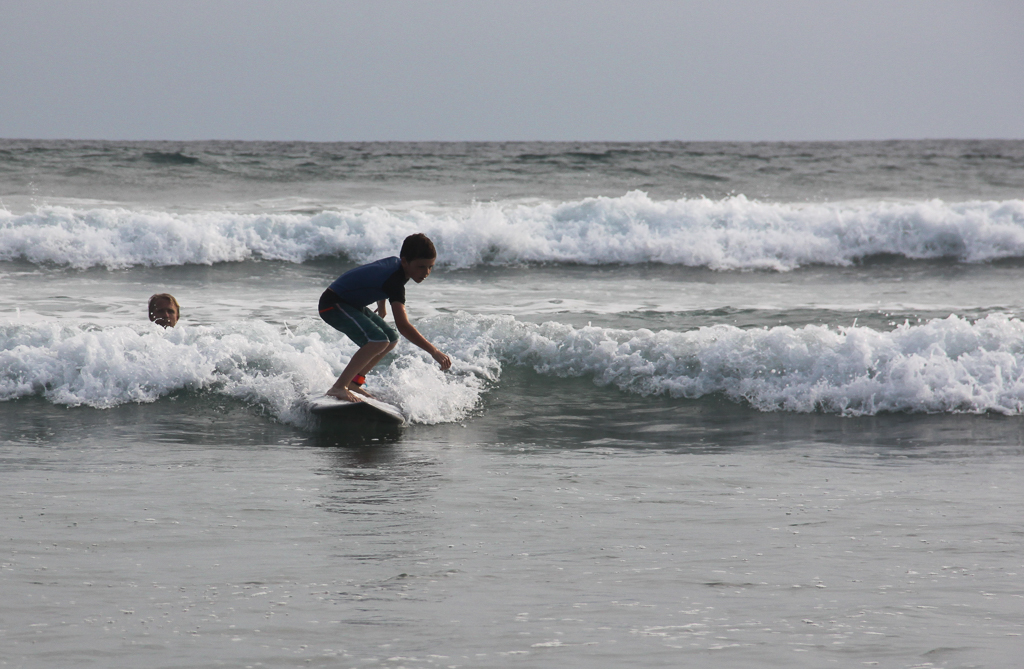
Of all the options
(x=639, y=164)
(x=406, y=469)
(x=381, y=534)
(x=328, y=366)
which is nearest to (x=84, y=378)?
(x=328, y=366)

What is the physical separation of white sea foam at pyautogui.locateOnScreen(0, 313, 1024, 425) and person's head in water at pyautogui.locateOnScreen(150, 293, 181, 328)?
0.15 m

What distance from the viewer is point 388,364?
339 inches

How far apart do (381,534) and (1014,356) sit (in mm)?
6401

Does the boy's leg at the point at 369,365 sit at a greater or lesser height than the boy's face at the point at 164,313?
lesser

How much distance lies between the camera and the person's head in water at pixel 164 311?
8.46 meters

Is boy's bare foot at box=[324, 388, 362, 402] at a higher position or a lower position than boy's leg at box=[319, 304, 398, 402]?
lower

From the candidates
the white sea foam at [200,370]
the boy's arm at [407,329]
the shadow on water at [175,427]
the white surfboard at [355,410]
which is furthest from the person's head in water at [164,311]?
the boy's arm at [407,329]

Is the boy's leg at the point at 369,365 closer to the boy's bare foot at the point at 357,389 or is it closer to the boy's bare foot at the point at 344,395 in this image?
the boy's bare foot at the point at 357,389

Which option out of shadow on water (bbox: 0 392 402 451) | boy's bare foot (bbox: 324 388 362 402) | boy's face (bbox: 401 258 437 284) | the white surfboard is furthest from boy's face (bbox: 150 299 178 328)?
boy's face (bbox: 401 258 437 284)

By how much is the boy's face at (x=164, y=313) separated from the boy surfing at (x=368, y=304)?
2326 millimetres

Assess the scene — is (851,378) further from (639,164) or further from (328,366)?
(639,164)

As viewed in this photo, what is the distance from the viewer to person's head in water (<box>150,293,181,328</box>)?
27.8 ft

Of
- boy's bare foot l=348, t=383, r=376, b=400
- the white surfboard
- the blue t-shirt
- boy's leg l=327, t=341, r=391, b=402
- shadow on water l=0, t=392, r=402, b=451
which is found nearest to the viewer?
shadow on water l=0, t=392, r=402, b=451

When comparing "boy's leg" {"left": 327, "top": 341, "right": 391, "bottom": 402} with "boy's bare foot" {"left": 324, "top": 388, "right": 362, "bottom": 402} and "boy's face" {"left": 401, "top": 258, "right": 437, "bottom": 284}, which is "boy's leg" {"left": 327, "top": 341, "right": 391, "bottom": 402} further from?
"boy's face" {"left": 401, "top": 258, "right": 437, "bottom": 284}
